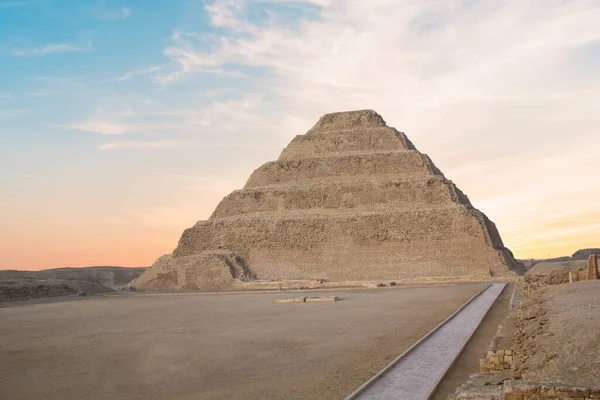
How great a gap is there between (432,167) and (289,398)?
173 ft

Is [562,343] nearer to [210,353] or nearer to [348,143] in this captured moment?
A: [210,353]

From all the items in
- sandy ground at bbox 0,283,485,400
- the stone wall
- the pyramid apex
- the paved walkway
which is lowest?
sandy ground at bbox 0,283,485,400

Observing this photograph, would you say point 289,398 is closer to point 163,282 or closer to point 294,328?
point 294,328

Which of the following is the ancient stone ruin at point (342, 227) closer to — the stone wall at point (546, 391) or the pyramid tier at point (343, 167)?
the pyramid tier at point (343, 167)

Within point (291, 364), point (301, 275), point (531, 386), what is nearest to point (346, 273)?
→ point (301, 275)

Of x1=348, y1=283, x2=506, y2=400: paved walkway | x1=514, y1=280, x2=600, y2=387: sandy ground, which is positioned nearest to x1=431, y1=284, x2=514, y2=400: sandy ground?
x1=348, y1=283, x2=506, y2=400: paved walkway

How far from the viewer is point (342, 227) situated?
170ft

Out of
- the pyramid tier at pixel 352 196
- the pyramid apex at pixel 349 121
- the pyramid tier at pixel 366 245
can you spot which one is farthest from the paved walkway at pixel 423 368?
the pyramid apex at pixel 349 121

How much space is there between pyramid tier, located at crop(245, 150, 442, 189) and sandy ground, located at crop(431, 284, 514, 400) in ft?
125

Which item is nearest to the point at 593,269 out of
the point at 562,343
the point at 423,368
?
the point at 423,368

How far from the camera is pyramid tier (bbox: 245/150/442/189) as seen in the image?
2201 inches

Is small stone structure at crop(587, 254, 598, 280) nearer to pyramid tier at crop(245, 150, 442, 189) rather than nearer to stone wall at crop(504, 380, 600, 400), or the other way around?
stone wall at crop(504, 380, 600, 400)

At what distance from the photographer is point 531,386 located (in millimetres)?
5344

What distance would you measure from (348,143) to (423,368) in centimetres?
5126
